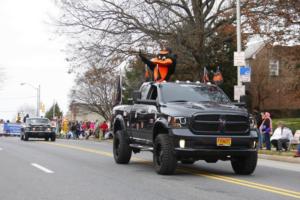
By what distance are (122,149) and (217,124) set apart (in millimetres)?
3932

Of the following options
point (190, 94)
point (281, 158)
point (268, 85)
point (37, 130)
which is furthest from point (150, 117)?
point (268, 85)

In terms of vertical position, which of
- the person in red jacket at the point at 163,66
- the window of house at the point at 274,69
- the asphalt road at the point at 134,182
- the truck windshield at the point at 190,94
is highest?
the window of house at the point at 274,69

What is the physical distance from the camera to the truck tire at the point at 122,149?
1514 centimetres

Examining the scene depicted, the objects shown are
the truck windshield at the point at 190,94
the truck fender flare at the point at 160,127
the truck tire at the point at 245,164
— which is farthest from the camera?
the truck windshield at the point at 190,94

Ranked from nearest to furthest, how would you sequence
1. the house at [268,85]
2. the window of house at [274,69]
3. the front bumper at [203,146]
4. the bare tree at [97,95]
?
the front bumper at [203,146] < the house at [268,85] < the window of house at [274,69] < the bare tree at [97,95]

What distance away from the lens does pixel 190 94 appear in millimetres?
13461

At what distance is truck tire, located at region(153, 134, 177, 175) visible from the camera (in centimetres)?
1203

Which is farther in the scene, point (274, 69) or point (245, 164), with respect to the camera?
point (274, 69)

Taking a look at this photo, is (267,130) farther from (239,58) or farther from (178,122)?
(178,122)

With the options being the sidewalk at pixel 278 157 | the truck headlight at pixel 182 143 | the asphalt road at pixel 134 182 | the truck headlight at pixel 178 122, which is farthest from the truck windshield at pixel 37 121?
the truck headlight at pixel 182 143

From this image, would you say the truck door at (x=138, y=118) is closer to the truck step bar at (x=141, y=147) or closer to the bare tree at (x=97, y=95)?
the truck step bar at (x=141, y=147)

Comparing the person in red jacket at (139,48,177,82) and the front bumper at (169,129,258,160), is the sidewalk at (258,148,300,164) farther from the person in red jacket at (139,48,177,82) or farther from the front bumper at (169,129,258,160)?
the front bumper at (169,129,258,160)

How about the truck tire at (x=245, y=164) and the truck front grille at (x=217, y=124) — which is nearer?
the truck front grille at (x=217, y=124)

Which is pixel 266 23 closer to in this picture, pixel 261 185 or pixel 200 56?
pixel 200 56
